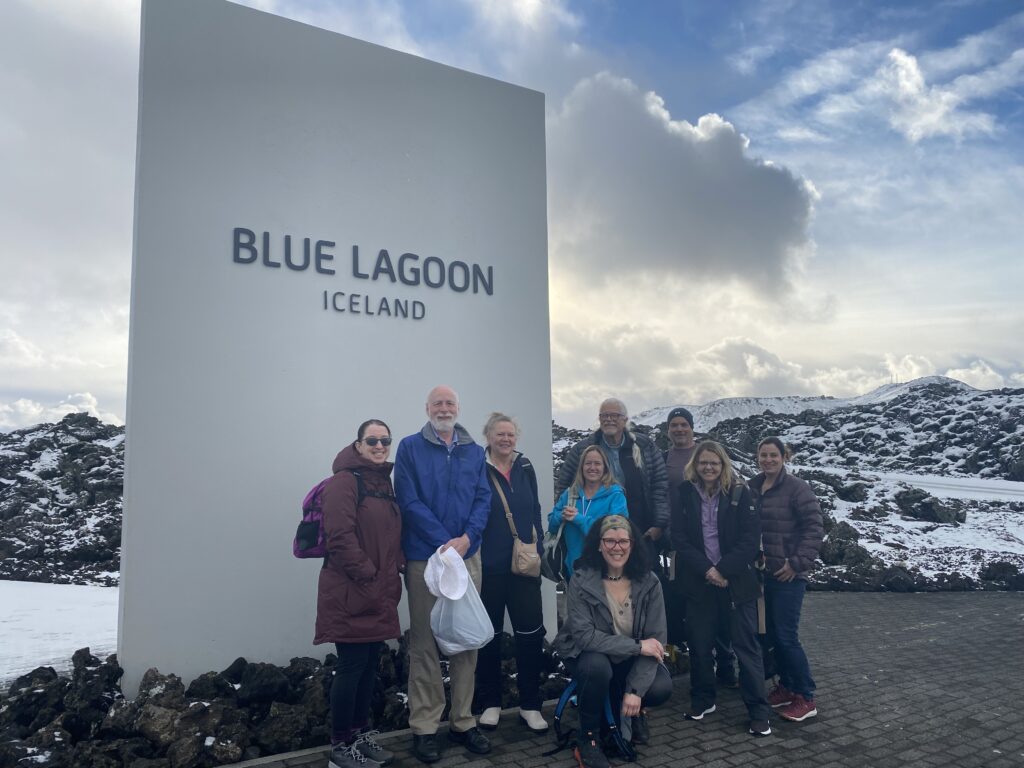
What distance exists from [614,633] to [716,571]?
3.07 ft

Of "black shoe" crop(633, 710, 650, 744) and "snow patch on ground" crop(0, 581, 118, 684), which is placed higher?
"snow patch on ground" crop(0, 581, 118, 684)

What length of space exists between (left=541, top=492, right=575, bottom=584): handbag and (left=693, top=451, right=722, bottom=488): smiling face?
84cm

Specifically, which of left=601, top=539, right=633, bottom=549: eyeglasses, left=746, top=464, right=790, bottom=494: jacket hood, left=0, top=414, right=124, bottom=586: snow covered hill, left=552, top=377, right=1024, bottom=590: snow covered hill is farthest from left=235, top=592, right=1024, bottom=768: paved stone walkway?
left=0, top=414, right=124, bottom=586: snow covered hill

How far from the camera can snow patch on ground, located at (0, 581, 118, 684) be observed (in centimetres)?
573

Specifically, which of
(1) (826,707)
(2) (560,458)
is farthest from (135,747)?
(2) (560,458)

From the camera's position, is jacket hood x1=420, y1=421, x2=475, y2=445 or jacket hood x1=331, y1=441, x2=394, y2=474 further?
jacket hood x1=420, y1=421, x2=475, y2=445

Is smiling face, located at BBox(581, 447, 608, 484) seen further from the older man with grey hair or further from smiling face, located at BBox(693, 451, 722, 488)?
smiling face, located at BBox(693, 451, 722, 488)

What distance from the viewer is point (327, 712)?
446 cm

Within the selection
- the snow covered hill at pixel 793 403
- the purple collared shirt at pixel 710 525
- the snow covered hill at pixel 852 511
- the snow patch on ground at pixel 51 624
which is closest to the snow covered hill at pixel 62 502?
the snow covered hill at pixel 852 511

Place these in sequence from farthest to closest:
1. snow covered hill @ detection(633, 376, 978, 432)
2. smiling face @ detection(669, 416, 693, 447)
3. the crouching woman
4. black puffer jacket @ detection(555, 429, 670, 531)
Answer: snow covered hill @ detection(633, 376, 978, 432) → smiling face @ detection(669, 416, 693, 447) → black puffer jacket @ detection(555, 429, 670, 531) → the crouching woman

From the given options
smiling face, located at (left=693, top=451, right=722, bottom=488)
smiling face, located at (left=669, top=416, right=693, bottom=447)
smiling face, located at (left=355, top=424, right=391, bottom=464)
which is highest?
smiling face, located at (left=669, top=416, right=693, bottom=447)

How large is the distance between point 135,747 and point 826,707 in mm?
4102

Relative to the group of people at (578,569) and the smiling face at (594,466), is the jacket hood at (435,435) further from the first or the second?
the smiling face at (594,466)

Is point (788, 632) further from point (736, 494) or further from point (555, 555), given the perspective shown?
point (555, 555)
